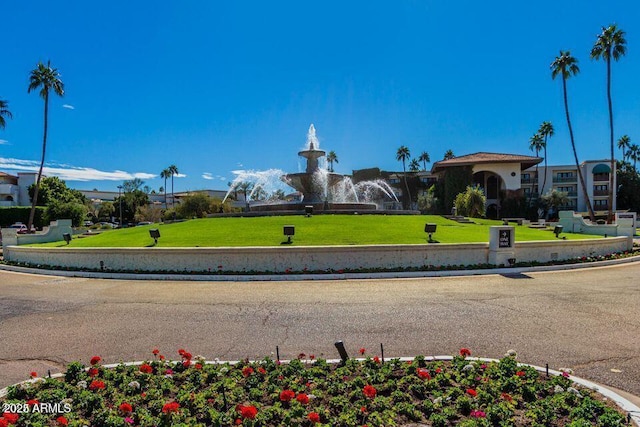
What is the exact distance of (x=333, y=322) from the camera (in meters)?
7.79

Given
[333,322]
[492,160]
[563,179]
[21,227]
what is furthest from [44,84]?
[563,179]

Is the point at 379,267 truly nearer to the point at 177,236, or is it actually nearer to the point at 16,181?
the point at 177,236

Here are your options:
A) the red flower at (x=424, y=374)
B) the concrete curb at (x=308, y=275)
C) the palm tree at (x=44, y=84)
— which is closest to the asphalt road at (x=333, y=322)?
the concrete curb at (x=308, y=275)

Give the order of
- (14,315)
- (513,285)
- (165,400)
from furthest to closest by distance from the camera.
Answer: (513,285) → (14,315) → (165,400)

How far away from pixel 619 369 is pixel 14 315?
11.1 m

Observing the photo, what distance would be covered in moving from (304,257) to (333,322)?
270 inches

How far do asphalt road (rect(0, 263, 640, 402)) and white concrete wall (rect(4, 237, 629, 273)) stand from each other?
1.95 m

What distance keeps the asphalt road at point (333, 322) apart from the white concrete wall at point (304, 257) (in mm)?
1945

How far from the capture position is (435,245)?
14875 mm

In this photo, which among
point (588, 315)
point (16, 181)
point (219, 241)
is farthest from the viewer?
point (16, 181)

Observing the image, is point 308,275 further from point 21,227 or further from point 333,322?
point 21,227

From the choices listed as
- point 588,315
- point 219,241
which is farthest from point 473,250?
point 219,241

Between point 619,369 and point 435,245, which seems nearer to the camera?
point 619,369

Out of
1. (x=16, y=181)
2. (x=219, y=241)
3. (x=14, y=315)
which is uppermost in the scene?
(x=16, y=181)
